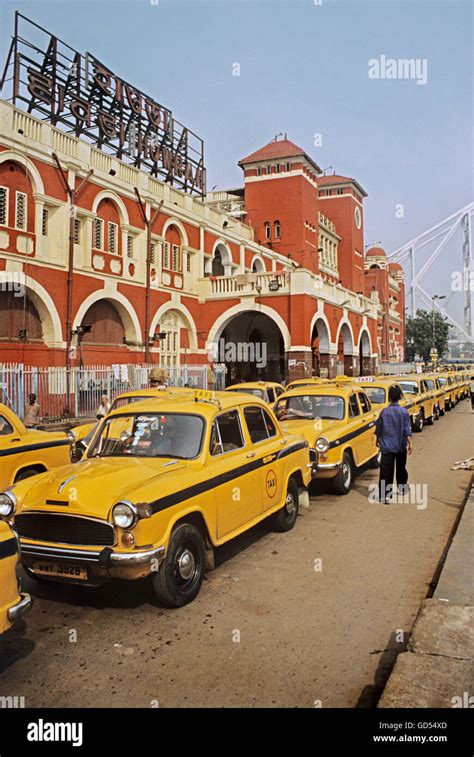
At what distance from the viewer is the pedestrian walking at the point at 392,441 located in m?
8.70

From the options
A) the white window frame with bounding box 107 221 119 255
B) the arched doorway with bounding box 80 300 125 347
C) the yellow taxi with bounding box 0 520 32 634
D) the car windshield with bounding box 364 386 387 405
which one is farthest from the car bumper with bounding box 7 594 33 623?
the white window frame with bounding box 107 221 119 255

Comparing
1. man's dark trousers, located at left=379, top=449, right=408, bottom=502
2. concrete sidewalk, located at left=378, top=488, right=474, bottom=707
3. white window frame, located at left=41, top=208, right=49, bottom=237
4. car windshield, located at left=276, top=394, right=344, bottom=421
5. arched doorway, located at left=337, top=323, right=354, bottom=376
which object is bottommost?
concrete sidewalk, located at left=378, top=488, right=474, bottom=707

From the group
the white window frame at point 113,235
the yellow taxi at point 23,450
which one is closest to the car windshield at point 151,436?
the yellow taxi at point 23,450

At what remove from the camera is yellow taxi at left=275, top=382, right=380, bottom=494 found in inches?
341

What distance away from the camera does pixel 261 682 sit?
3.64m

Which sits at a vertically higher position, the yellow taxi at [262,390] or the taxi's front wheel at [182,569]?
the yellow taxi at [262,390]

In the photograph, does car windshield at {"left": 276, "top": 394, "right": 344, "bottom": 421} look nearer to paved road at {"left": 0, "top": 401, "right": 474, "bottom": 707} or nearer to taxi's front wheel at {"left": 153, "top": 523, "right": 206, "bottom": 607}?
paved road at {"left": 0, "top": 401, "right": 474, "bottom": 707}

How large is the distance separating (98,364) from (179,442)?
631 inches

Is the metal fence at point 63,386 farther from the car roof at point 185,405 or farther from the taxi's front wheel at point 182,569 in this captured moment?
the taxi's front wheel at point 182,569

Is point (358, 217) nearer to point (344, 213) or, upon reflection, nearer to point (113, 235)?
point (344, 213)

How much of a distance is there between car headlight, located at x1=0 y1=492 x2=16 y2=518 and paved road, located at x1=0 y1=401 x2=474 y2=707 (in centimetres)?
84

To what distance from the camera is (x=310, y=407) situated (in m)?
10.1

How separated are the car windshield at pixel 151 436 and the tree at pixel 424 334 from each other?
7975 centimetres

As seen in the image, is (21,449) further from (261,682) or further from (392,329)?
(392,329)
